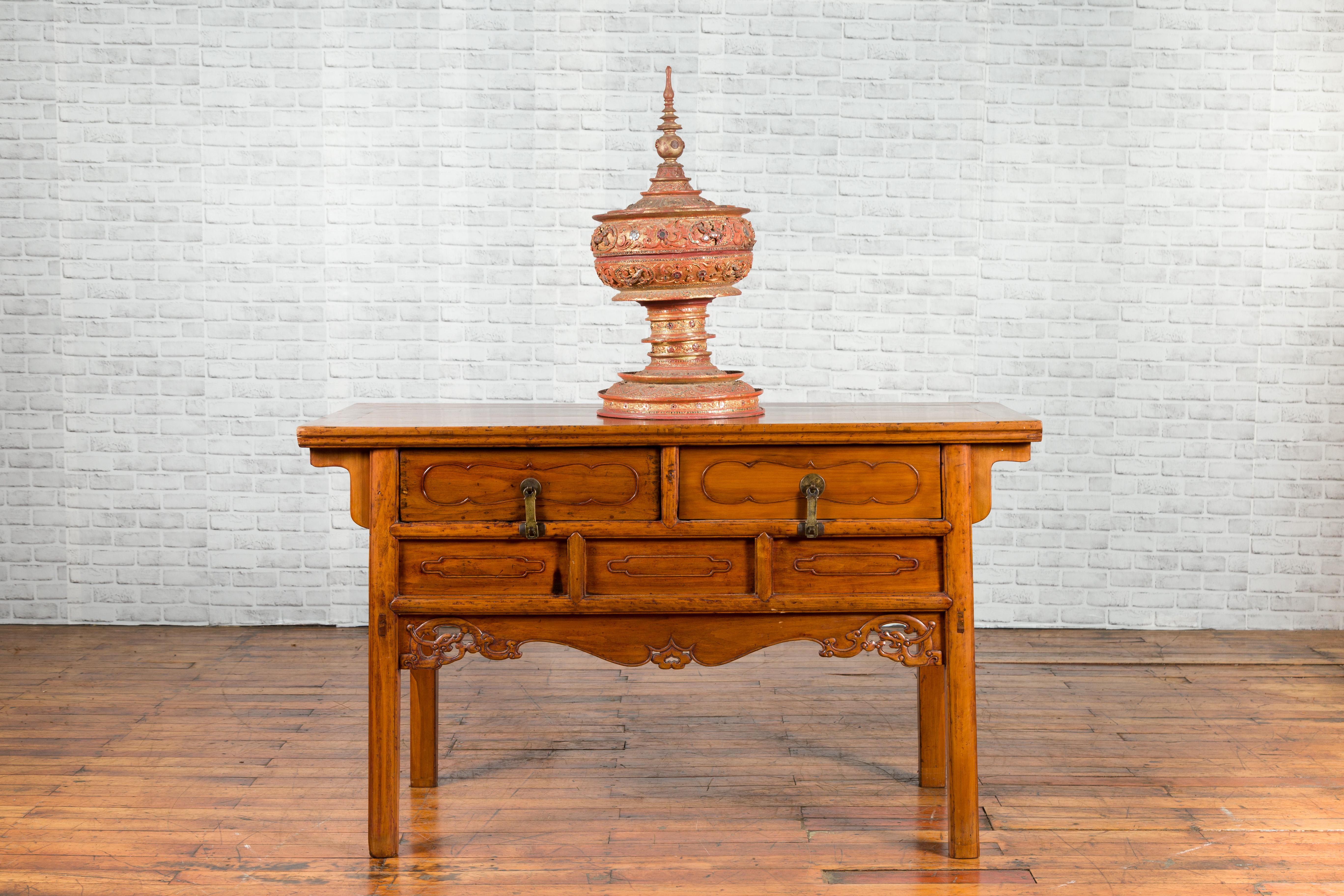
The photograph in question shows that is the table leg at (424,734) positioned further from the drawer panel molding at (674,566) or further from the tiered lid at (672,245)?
the tiered lid at (672,245)

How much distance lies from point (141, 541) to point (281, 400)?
2.44ft

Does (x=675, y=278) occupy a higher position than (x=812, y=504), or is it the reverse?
(x=675, y=278)

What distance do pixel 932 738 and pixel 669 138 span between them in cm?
153

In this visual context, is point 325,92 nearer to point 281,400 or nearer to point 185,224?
point 185,224

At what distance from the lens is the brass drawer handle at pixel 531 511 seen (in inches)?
95.1

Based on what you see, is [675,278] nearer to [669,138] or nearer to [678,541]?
[669,138]

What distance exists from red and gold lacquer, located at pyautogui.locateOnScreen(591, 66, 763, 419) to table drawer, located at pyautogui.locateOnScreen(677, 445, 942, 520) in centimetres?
18

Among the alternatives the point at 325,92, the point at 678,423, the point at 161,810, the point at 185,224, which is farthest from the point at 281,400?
the point at 678,423

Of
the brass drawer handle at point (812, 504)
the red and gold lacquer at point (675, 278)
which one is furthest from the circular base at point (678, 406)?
the brass drawer handle at point (812, 504)

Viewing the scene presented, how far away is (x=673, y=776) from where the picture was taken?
2969mm

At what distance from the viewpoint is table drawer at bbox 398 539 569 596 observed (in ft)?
8.05

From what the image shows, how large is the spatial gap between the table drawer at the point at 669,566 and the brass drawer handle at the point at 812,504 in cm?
12

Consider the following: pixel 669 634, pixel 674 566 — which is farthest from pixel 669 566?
pixel 669 634

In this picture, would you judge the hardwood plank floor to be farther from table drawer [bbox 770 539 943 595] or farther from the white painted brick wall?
table drawer [bbox 770 539 943 595]
